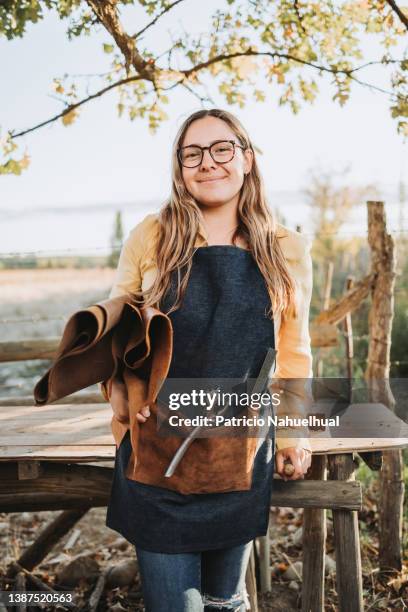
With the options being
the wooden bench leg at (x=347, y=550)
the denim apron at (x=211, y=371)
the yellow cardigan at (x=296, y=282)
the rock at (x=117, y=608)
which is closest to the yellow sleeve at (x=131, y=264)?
the yellow cardigan at (x=296, y=282)

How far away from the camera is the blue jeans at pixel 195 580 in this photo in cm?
191

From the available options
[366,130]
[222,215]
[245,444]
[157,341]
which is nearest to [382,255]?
[222,215]

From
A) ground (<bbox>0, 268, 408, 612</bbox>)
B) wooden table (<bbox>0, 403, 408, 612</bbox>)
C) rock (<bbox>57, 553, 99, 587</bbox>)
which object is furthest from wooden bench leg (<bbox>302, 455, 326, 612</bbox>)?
rock (<bbox>57, 553, 99, 587</bbox>)

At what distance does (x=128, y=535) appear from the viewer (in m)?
2.01

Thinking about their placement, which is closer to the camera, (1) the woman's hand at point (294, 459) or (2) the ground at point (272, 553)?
(1) the woman's hand at point (294, 459)

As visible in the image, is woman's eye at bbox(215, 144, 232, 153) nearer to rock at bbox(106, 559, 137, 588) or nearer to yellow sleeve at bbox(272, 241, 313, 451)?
yellow sleeve at bbox(272, 241, 313, 451)

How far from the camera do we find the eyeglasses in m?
2.14

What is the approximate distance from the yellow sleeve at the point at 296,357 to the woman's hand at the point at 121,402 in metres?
0.52

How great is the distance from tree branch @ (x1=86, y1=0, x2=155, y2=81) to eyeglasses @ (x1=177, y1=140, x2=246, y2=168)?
181cm

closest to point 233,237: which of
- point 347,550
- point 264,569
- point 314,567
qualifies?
point 347,550

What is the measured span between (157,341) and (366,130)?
18171mm

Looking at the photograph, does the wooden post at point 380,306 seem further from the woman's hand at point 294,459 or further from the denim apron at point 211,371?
the denim apron at point 211,371

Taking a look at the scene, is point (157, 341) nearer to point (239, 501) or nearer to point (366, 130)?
point (239, 501)

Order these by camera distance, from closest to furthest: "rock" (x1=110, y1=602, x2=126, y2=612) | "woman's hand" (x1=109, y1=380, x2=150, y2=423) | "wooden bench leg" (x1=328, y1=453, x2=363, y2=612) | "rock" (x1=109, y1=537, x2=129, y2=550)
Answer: "woman's hand" (x1=109, y1=380, x2=150, y2=423), "wooden bench leg" (x1=328, y1=453, x2=363, y2=612), "rock" (x1=110, y1=602, x2=126, y2=612), "rock" (x1=109, y1=537, x2=129, y2=550)
